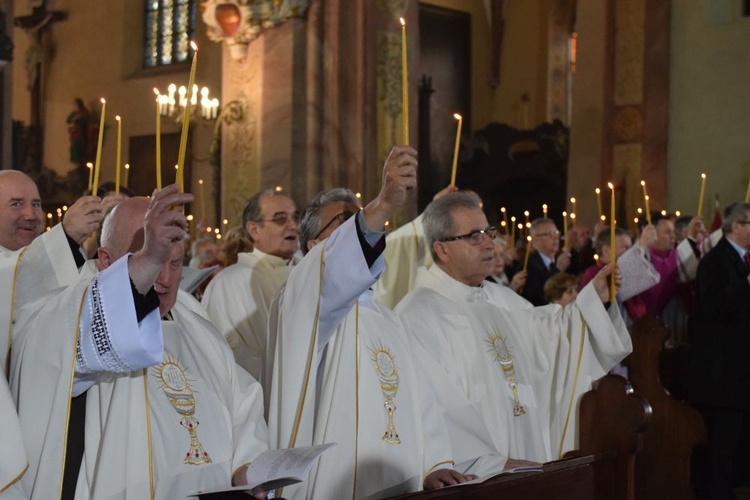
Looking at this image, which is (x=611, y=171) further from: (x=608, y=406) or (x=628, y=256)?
(x=608, y=406)

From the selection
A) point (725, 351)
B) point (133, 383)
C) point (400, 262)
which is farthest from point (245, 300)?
point (725, 351)

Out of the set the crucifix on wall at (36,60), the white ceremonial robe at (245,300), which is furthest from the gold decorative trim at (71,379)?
the crucifix on wall at (36,60)

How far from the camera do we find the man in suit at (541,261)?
29.1 feet

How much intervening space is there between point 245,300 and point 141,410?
2.44 meters

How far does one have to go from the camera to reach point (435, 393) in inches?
177

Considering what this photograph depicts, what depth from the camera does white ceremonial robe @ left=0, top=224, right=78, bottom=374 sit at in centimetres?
390

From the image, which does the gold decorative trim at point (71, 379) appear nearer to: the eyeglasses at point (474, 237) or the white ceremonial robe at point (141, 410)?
the white ceremonial robe at point (141, 410)

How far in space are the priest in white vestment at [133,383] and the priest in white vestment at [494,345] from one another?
1.22m

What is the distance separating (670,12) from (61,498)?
1471cm

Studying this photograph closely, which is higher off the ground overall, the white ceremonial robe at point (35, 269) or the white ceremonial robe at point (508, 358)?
the white ceremonial robe at point (35, 269)

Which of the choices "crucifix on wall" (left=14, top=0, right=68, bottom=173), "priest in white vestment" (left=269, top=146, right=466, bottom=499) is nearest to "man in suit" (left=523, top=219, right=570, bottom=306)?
"priest in white vestment" (left=269, top=146, right=466, bottom=499)

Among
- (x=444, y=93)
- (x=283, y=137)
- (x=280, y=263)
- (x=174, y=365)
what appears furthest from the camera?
(x=444, y=93)

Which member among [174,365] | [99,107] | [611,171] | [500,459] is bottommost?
[500,459]

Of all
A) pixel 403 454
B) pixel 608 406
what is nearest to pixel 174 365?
pixel 403 454
